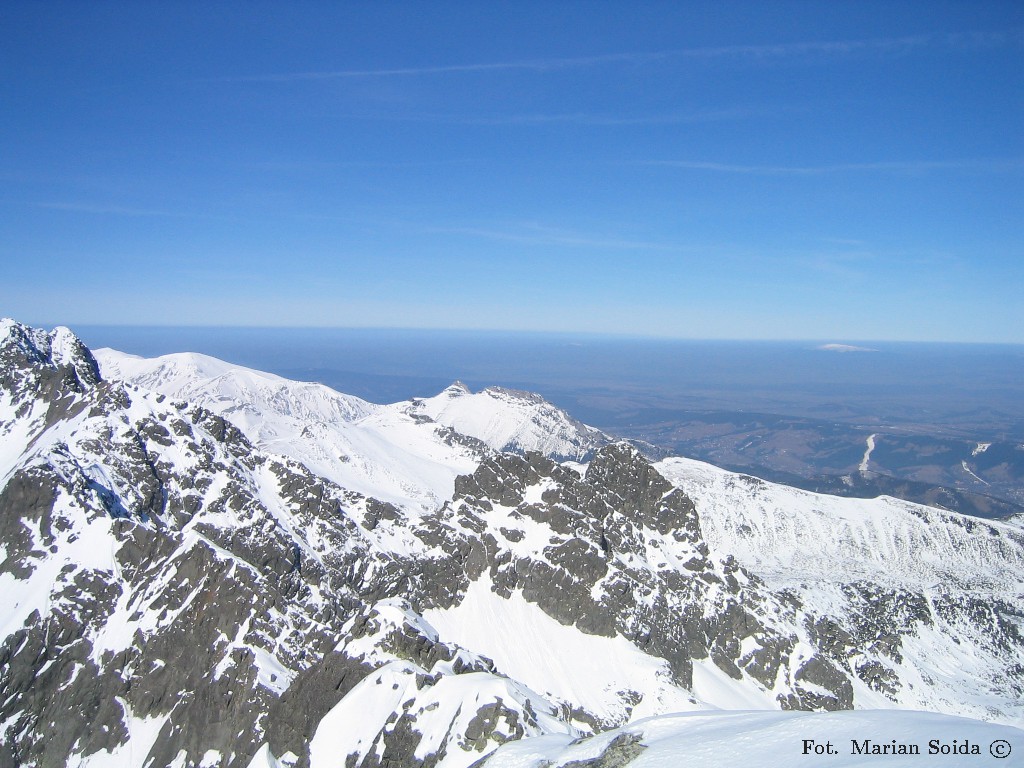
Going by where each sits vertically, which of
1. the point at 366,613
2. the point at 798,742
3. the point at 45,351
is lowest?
the point at 366,613

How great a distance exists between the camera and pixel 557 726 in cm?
5391

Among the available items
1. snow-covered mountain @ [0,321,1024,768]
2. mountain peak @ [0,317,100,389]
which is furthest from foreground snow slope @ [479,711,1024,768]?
mountain peak @ [0,317,100,389]

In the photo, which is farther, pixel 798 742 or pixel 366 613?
pixel 366 613

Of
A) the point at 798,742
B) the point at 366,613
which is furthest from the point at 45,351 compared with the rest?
the point at 798,742

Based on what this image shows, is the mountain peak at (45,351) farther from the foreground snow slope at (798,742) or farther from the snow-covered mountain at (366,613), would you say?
the foreground snow slope at (798,742)

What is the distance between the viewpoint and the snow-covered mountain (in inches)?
2564

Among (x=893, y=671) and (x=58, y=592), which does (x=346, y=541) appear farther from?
(x=893, y=671)

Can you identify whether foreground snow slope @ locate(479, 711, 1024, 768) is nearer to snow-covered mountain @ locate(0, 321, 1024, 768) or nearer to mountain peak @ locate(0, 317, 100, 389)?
snow-covered mountain @ locate(0, 321, 1024, 768)

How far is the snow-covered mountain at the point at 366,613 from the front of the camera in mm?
65125

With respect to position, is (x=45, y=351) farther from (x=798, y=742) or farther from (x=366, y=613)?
(x=798, y=742)

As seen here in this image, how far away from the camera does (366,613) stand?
6988 cm

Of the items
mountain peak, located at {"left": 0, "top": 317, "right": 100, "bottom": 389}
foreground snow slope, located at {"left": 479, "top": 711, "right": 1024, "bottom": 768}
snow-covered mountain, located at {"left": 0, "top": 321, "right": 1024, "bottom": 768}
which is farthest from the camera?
mountain peak, located at {"left": 0, "top": 317, "right": 100, "bottom": 389}

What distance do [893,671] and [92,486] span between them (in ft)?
492

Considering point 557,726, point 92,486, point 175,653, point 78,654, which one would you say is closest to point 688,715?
point 557,726
